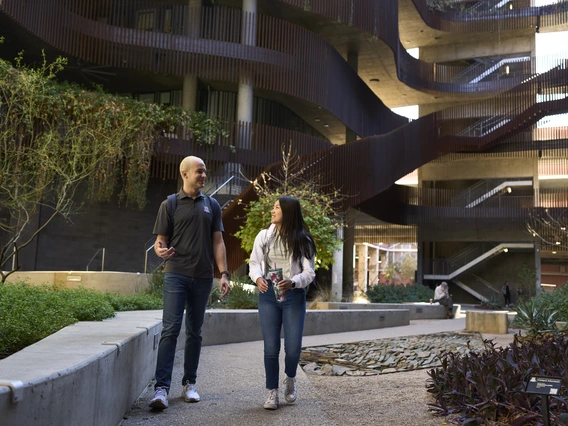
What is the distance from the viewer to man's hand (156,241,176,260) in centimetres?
477

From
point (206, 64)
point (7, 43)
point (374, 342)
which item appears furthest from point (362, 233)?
point (374, 342)

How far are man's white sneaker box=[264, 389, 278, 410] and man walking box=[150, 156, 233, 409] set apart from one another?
0.59 meters

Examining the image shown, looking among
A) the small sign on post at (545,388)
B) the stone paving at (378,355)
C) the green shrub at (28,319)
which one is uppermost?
the green shrub at (28,319)

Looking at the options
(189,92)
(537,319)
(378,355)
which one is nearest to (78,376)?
(378,355)

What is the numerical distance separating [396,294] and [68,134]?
46.5 feet

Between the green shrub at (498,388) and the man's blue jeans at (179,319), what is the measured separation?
1.86 m

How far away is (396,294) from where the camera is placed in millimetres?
25750

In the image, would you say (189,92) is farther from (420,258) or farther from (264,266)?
(264,266)

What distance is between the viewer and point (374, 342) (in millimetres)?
10672

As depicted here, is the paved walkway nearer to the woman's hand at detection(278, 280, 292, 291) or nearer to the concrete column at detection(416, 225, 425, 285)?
the woman's hand at detection(278, 280, 292, 291)

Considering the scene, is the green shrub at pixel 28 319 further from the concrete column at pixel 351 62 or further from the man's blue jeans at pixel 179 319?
the concrete column at pixel 351 62

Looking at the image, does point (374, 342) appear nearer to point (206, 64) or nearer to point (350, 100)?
point (206, 64)

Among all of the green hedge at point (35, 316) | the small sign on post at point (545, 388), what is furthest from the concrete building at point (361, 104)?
the small sign on post at point (545, 388)

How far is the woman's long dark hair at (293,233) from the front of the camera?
5.13 m
